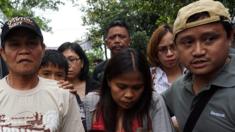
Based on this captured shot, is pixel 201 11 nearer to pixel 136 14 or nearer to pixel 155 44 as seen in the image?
pixel 155 44

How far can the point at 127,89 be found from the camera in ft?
8.80

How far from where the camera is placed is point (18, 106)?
7.90ft

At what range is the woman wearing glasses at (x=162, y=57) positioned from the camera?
150 inches

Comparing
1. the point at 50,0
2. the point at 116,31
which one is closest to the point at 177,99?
the point at 116,31

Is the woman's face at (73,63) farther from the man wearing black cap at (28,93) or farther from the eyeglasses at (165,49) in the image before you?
the man wearing black cap at (28,93)

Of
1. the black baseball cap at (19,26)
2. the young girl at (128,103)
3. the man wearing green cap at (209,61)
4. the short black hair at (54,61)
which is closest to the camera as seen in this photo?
the man wearing green cap at (209,61)

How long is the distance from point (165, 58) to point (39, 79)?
1533 millimetres

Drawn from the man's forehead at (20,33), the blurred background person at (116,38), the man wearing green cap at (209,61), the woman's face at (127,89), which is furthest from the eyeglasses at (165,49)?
the man's forehead at (20,33)

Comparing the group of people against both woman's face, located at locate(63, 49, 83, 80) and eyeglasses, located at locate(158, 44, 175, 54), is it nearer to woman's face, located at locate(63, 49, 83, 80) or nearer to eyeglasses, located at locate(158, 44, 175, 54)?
eyeglasses, located at locate(158, 44, 175, 54)

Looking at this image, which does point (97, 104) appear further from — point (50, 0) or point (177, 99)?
point (50, 0)

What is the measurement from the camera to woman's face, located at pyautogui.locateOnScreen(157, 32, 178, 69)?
12.5 ft

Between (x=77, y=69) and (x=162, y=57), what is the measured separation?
863 millimetres

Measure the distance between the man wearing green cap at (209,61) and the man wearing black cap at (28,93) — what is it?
72cm

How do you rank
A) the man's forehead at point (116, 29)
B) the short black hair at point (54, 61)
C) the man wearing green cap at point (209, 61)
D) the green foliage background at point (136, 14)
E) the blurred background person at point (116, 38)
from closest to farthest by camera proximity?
the man wearing green cap at point (209, 61) → the short black hair at point (54, 61) → the blurred background person at point (116, 38) → the man's forehead at point (116, 29) → the green foliage background at point (136, 14)
